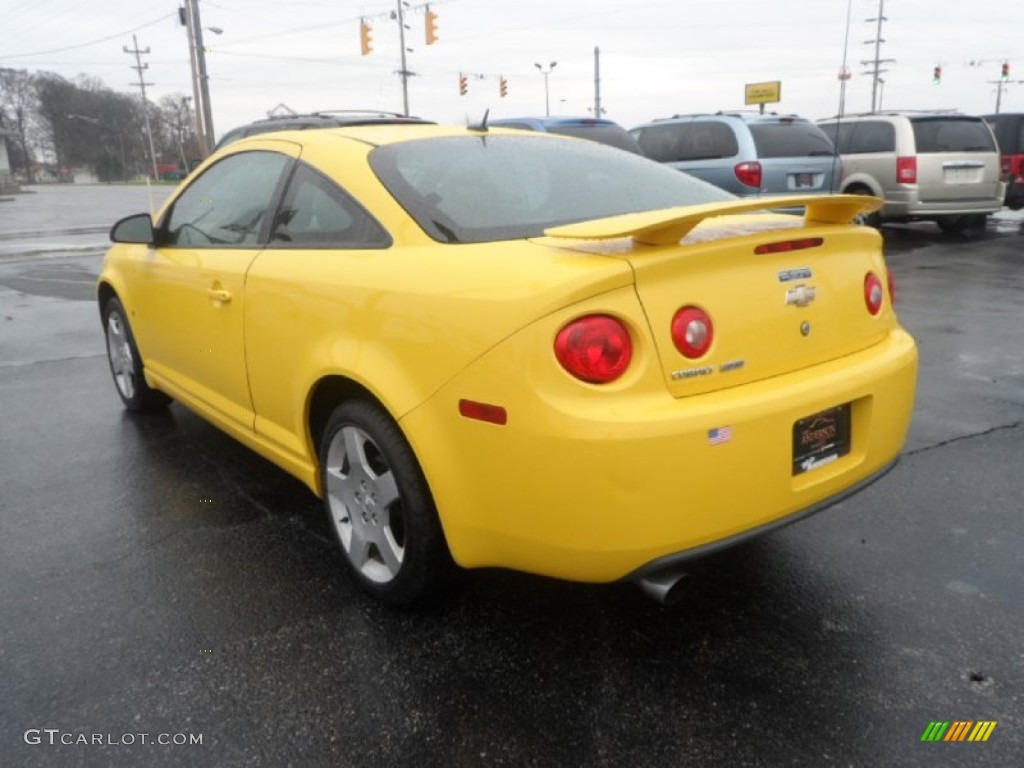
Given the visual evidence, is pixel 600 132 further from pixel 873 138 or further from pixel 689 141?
pixel 873 138

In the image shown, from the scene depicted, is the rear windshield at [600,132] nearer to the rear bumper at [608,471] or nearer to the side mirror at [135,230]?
the side mirror at [135,230]

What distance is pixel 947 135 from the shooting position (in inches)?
488

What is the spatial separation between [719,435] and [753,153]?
946 cm

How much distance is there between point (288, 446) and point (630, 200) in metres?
1.52

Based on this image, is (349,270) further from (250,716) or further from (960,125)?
(960,125)

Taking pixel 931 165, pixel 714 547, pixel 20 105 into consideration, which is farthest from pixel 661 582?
pixel 20 105

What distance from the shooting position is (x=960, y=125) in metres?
12.5

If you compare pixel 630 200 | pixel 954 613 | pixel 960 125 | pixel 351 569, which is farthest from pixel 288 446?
pixel 960 125

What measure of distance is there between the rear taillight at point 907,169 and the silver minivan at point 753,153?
165cm

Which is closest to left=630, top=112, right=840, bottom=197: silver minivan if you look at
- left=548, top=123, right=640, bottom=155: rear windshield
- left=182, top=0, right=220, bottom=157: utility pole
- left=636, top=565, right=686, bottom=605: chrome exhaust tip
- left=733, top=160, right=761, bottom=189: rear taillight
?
left=733, top=160, right=761, bottom=189: rear taillight

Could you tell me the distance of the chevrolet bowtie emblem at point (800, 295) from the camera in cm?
235

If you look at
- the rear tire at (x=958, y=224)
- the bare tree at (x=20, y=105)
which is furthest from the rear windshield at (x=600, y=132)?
the bare tree at (x=20, y=105)

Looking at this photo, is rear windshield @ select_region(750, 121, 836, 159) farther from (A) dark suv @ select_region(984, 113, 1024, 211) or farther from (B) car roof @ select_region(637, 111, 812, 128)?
(A) dark suv @ select_region(984, 113, 1024, 211)

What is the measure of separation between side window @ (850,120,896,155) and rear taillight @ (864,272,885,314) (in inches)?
444
